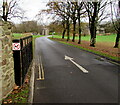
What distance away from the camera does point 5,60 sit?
12.9ft

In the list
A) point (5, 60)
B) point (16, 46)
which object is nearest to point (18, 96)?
point (5, 60)

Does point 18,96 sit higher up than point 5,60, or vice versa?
point 5,60

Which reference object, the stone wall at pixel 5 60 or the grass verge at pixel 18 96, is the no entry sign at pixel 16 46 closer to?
the stone wall at pixel 5 60

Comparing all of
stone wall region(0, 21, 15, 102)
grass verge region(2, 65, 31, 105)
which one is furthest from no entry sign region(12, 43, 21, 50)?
grass verge region(2, 65, 31, 105)

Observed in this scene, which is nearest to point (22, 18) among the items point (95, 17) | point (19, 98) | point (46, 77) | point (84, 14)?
point (84, 14)

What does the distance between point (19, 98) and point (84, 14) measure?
25.0 meters

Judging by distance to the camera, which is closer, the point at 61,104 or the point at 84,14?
the point at 61,104

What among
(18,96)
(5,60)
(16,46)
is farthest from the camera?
(16,46)

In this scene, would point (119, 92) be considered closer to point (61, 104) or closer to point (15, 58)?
point (61, 104)

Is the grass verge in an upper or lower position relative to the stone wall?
lower

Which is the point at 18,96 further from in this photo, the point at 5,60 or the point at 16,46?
the point at 16,46

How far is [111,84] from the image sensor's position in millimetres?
5199

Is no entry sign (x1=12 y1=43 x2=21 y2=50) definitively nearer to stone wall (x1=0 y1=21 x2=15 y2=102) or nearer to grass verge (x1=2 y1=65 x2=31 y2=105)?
stone wall (x1=0 y1=21 x2=15 y2=102)

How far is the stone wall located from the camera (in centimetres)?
372
